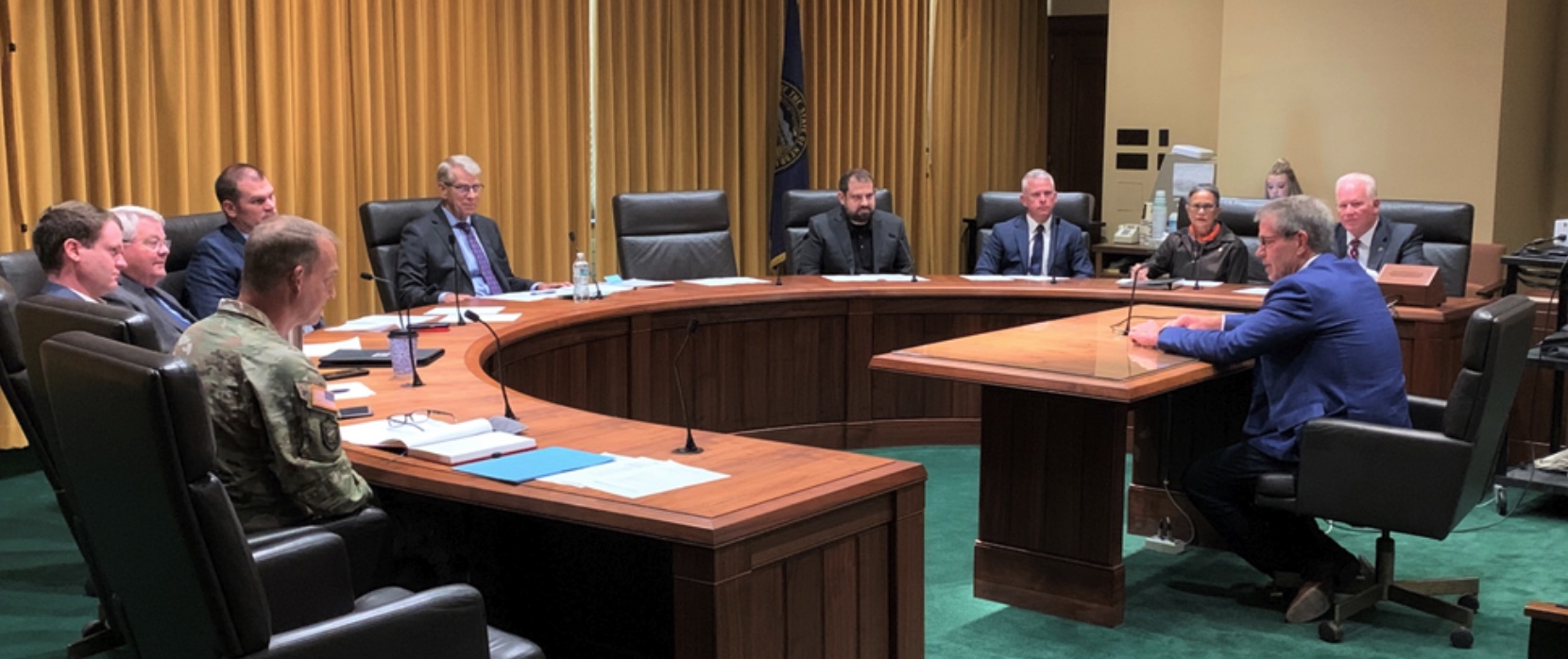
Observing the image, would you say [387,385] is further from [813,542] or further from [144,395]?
[144,395]

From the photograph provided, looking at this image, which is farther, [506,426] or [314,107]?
[314,107]

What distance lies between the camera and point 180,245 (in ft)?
16.4

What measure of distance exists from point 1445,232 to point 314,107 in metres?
4.81

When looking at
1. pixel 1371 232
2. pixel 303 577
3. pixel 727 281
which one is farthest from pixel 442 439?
pixel 1371 232

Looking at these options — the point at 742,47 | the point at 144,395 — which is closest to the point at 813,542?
the point at 144,395

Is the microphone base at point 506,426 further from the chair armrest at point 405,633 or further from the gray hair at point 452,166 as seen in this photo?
the gray hair at point 452,166

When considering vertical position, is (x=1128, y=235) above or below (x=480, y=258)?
below

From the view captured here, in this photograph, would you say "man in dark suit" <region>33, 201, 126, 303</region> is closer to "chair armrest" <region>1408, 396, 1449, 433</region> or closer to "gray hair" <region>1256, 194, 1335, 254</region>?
"gray hair" <region>1256, 194, 1335, 254</region>

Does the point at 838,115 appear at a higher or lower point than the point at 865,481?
higher

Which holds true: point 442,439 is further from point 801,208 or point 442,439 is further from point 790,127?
point 790,127

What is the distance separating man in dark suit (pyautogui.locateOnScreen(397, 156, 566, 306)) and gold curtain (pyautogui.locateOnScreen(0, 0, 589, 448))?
100 centimetres

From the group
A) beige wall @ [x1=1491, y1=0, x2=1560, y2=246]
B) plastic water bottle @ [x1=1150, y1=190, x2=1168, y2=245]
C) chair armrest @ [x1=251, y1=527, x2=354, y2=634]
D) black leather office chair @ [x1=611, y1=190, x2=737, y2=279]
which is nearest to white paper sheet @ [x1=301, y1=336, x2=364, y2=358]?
chair armrest @ [x1=251, y1=527, x2=354, y2=634]

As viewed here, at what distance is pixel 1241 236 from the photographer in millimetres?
6660

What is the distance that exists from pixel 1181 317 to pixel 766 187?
485 cm
